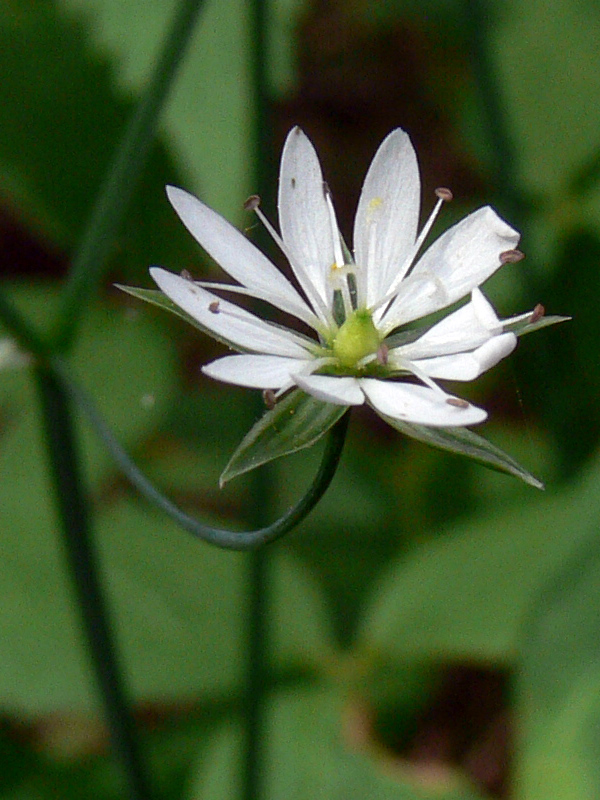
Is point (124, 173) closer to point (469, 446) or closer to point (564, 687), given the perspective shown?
point (469, 446)

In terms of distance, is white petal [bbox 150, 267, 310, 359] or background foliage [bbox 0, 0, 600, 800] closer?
white petal [bbox 150, 267, 310, 359]

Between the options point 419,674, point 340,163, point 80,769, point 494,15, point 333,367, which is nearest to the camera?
point 333,367

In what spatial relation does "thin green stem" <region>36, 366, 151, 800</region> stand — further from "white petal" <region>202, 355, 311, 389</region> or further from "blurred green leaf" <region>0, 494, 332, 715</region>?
"white petal" <region>202, 355, 311, 389</region>

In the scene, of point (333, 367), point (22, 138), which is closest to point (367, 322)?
point (333, 367)

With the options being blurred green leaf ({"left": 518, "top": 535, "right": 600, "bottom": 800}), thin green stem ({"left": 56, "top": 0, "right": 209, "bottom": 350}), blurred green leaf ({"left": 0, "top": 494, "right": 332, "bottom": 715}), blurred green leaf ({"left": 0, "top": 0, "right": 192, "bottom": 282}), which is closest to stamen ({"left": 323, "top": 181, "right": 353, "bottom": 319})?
thin green stem ({"left": 56, "top": 0, "right": 209, "bottom": 350})

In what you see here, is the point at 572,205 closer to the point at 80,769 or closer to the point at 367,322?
the point at 367,322

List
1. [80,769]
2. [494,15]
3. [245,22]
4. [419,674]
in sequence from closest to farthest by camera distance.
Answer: [245,22], [80,769], [419,674], [494,15]

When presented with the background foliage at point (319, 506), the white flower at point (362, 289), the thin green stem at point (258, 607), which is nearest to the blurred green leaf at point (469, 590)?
the background foliage at point (319, 506)
